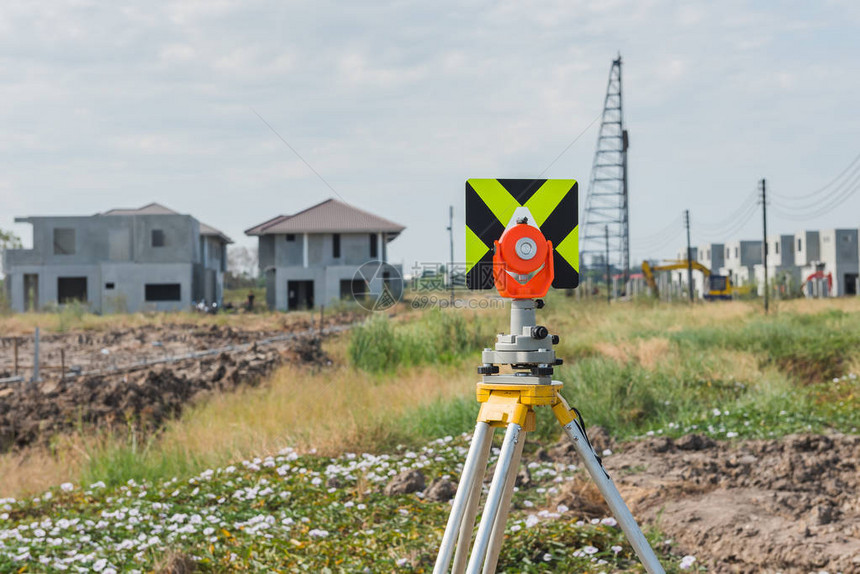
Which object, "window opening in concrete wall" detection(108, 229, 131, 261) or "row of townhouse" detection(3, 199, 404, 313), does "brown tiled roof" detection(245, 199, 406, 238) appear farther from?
"window opening in concrete wall" detection(108, 229, 131, 261)

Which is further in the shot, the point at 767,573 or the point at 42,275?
the point at 42,275

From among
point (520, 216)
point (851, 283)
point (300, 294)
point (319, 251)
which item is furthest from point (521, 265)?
point (851, 283)

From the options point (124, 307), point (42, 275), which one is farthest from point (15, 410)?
point (42, 275)

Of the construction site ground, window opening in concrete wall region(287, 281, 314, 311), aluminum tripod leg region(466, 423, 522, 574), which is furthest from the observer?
window opening in concrete wall region(287, 281, 314, 311)

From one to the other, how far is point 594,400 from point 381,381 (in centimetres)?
327

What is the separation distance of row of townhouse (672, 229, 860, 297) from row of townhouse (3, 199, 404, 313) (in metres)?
22.9

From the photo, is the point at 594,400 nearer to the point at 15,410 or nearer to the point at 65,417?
the point at 65,417

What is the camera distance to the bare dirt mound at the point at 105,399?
25.3ft

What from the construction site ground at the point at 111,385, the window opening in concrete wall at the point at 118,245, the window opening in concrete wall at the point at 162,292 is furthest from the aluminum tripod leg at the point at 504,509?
the window opening in concrete wall at the point at 118,245

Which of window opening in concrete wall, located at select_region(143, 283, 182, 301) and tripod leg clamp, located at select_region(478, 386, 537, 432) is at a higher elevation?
window opening in concrete wall, located at select_region(143, 283, 182, 301)

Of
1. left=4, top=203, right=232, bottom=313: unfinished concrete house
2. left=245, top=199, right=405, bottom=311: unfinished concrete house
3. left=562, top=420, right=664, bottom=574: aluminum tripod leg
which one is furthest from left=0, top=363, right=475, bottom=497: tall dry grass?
left=4, top=203, right=232, bottom=313: unfinished concrete house

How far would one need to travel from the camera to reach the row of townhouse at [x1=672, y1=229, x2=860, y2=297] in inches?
2135

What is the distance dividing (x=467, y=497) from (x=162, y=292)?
3744cm

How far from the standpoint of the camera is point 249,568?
366 cm
